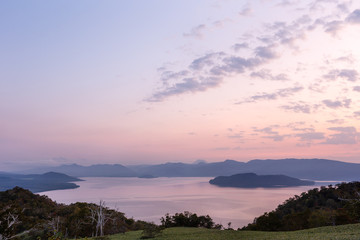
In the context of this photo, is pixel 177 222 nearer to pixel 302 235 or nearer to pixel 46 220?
pixel 46 220

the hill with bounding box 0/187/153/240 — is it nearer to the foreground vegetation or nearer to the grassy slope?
the foreground vegetation

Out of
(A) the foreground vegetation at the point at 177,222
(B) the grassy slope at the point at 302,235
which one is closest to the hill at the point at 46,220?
(A) the foreground vegetation at the point at 177,222

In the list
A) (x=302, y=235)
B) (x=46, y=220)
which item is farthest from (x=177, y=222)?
(x=302, y=235)

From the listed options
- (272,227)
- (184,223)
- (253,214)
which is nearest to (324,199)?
(272,227)

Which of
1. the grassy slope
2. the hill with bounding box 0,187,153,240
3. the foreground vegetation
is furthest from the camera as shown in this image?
the hill with bounding box 0,187,153,240

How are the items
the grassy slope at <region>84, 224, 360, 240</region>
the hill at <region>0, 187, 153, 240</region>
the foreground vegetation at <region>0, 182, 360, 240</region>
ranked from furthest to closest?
1. the hill at <region>0, 187, 153, 240</region>
2. the foreground vegetation at <region>0, 182, 360, 240</region>
3. the grassy slope at <region>84, 224, 360, 240</region>

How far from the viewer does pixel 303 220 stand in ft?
146

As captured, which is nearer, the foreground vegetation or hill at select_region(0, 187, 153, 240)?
the foreground vegetation

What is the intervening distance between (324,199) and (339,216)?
30.5m

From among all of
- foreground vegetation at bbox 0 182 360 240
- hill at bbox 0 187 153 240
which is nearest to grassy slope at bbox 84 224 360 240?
foreground vegetation at bbox 0 182 360 240

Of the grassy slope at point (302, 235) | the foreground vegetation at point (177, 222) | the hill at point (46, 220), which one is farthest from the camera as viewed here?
the hill at point (46, 220)

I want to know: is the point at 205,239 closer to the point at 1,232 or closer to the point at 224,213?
the point at 1,232

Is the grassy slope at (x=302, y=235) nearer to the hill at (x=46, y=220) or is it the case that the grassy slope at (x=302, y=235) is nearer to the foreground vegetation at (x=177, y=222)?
the foreground vegetation at (x=177, y=222)

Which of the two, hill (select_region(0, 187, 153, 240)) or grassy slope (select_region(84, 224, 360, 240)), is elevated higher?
grassy slope (select_region(84, 224, 360, 240))
